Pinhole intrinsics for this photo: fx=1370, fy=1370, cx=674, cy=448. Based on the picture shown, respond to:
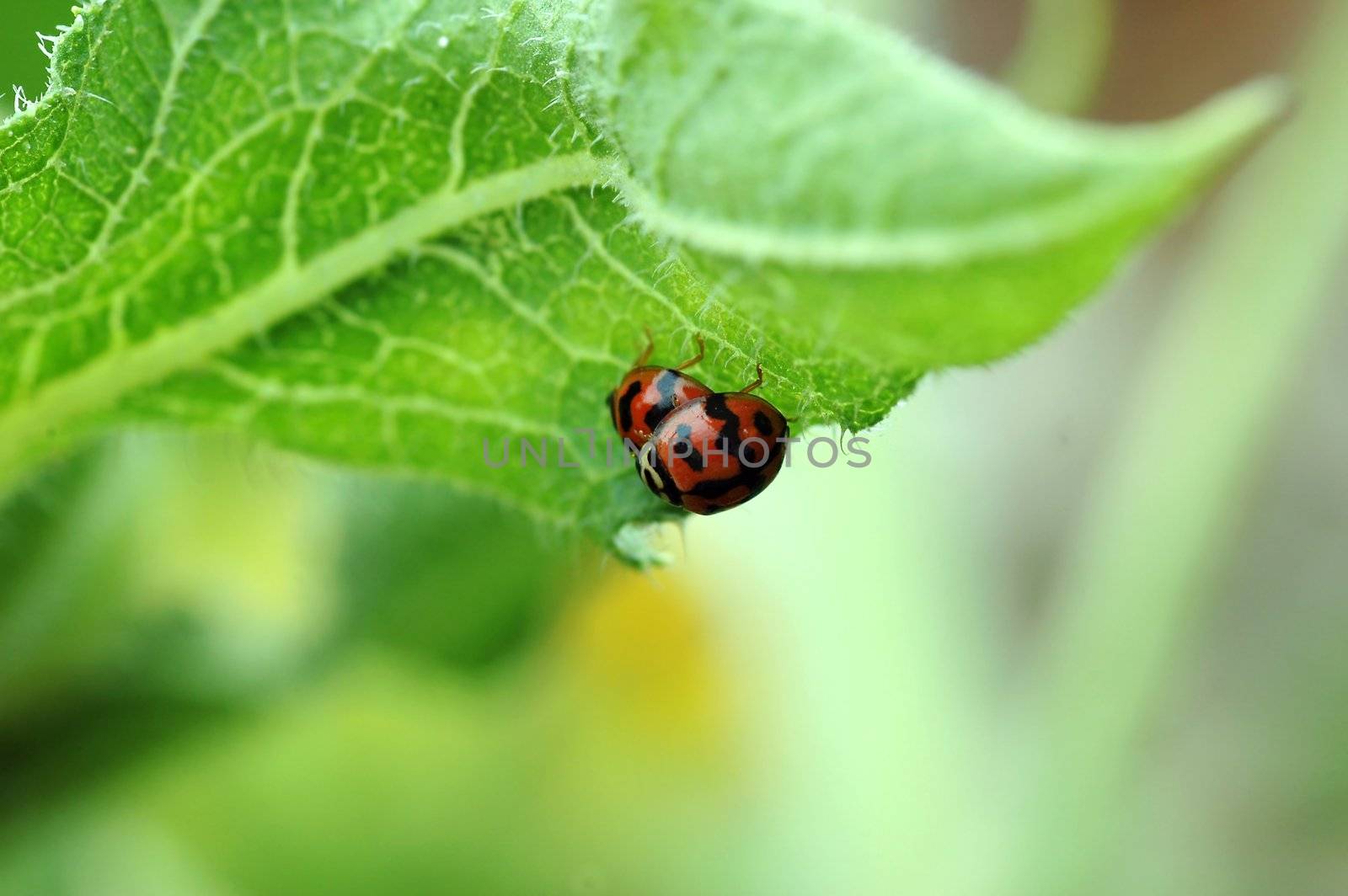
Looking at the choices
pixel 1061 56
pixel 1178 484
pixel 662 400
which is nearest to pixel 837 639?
pixel 1178 484

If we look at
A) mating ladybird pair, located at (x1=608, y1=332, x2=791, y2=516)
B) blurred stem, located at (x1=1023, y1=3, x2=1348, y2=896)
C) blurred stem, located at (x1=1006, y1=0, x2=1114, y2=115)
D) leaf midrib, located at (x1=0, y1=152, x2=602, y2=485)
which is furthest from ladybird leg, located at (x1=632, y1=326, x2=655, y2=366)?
blurred stem, located at (x1=1023, y1=3, x2=1348, y2=896)

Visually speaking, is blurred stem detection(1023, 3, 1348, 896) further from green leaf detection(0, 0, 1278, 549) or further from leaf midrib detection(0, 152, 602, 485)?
leaf midrib detection(0, 152, 602, 485)

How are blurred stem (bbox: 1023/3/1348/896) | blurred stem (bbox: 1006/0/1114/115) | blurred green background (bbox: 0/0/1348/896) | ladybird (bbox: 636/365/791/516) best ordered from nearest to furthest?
ladybird (bbox: 636/365/791/516) → blurred green background (bbox: 0/0/1348/896) → blurred stem (bbox: 1006/0/1114/115) → blurred stem (bbox: 1023/3/1348/896)

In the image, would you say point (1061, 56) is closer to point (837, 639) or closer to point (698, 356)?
point (837, 639)

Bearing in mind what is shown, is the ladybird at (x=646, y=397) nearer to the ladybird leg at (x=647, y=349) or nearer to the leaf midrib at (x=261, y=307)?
the ladybird leg at (x=647, y=349)

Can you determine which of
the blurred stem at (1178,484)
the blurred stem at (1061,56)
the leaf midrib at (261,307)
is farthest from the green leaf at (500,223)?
the blurred stem at (1178,484)

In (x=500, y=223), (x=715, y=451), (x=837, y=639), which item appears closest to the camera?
(x=500, y=223)

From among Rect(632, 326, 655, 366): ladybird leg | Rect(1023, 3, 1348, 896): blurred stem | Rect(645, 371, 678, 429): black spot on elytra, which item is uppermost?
Rect(1023, 3, 1348, 896): blurred stem
